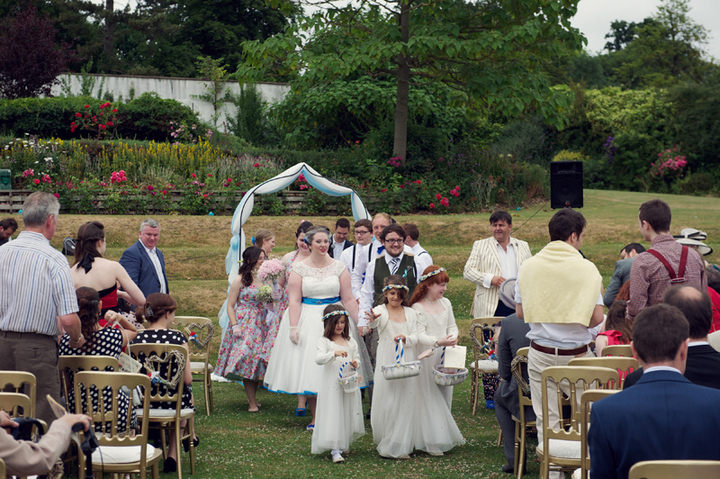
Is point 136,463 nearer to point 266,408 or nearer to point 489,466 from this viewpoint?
point 489,466

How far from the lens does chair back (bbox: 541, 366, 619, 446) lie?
490cm

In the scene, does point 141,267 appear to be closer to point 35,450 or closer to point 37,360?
point 37,360

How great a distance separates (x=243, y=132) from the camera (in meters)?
27.4

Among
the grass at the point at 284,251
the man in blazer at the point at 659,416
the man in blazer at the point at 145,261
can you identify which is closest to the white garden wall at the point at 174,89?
the grass at the point at 284,251

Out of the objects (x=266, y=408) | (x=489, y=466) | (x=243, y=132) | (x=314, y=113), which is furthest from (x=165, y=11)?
(x=489, y=466)

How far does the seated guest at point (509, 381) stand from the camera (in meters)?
6.01

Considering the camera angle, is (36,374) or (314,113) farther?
(314,113)

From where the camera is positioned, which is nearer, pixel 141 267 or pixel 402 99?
pixel 141 267

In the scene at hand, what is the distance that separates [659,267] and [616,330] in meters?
0.69

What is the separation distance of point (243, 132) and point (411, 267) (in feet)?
65.5

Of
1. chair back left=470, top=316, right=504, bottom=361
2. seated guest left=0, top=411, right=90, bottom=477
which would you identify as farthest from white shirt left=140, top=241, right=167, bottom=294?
seated guest left=0, top=411, right=90, bottom=477

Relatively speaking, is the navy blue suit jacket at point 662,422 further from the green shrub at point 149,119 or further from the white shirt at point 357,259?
the green shrub at point 149,119

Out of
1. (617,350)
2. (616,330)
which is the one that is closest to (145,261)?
(616,330)

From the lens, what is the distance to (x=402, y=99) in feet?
67.6
